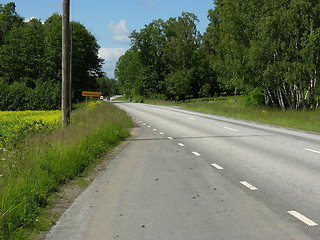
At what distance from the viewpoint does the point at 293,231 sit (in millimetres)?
4348

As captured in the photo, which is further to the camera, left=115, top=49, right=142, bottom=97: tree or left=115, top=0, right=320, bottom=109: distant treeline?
left=115, top=49, right=142, bottom=97: tree

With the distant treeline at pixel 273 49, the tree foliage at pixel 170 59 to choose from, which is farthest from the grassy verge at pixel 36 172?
the tree foliage at pixel 170 59

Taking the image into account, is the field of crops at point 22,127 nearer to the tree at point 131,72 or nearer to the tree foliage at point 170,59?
the tree foliage at point 170,59

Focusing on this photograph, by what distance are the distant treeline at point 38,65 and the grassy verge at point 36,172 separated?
2043 inches

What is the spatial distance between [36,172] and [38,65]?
228 feet

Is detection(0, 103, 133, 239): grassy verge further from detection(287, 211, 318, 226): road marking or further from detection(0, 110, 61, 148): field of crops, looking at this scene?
detection(287, 211, 318, 226): road marking

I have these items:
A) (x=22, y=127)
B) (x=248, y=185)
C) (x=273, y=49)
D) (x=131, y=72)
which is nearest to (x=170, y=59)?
(x=131, y=72)

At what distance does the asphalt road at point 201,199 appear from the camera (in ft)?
14.5

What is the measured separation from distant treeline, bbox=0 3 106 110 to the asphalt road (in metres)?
54.6

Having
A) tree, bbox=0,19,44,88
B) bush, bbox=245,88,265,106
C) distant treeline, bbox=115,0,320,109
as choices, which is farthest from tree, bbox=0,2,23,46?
bush, bbox=245,88,265,106

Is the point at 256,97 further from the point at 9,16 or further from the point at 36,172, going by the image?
the point at 9,16

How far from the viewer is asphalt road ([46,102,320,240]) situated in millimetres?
4434

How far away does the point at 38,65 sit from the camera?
71375 millimetres

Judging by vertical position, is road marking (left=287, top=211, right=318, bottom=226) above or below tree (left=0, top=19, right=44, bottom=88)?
below
